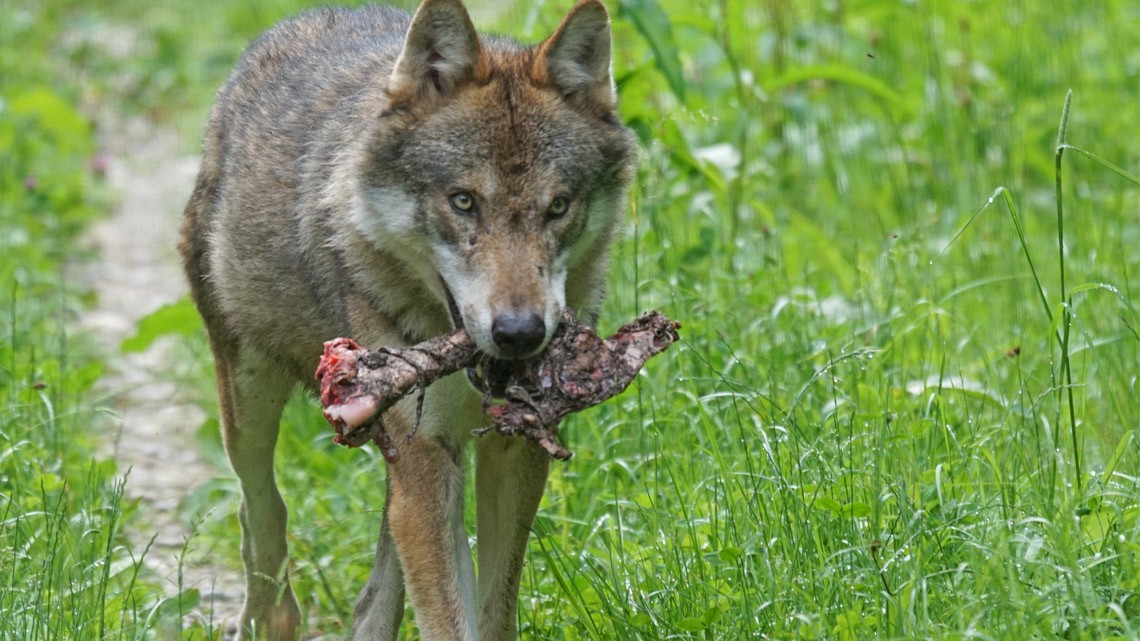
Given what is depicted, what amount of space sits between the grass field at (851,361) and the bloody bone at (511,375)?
1.76 feet

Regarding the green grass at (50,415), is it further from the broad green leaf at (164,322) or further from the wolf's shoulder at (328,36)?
the wolf's shoulder at (328,36)

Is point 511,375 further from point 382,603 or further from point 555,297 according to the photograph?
point 382,603

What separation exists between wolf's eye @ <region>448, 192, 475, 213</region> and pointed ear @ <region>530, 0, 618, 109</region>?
0.49m

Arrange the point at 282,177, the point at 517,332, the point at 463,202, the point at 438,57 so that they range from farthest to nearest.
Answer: the point at 282,177
the point at 438,57
the point at 463,202
the point at 517,332

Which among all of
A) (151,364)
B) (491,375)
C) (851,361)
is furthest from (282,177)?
(151,364)

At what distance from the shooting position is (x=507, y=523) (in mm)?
4309

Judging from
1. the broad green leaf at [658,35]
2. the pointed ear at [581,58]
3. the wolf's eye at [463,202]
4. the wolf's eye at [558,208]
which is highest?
the broad green leaf at [658,35]

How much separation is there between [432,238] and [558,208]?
1.14 feet

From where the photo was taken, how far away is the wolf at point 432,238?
3.87 m

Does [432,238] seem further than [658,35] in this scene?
No

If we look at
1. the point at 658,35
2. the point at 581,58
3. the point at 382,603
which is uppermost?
the point at 658,35

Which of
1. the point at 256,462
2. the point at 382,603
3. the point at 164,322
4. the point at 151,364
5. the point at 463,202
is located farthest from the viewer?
the point at 151,364

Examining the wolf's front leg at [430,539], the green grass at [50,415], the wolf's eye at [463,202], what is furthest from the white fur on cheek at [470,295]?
the green grass at [50,415]

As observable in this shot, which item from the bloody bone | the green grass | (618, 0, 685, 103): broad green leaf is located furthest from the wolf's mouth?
(618, 0, 685, 103): broad green leaf
